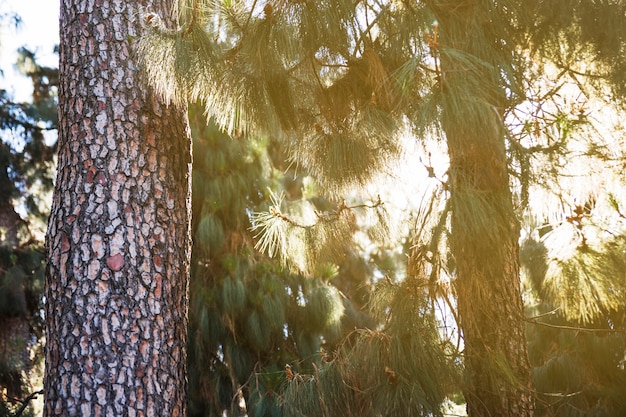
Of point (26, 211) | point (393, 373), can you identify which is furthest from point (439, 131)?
point (26, 211)

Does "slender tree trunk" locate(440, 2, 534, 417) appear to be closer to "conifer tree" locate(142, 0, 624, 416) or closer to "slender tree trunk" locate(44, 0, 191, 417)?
"conifer tree" locate(142, 0, 624, 416)

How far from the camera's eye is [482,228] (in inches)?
85.2

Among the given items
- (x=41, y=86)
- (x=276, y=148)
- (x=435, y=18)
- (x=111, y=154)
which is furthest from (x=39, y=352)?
(x=435, y=18)

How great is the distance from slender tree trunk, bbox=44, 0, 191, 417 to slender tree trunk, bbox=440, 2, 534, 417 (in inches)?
37.8

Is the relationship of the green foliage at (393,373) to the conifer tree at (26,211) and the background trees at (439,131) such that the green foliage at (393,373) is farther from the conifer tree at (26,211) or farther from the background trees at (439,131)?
the conifer tree at (26,211)

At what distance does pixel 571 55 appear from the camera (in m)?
2.83

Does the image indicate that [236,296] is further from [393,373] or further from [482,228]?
[482,228]

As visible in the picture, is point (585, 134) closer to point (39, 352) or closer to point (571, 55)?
point (571, 55)

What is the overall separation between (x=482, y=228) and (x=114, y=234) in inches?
45.8

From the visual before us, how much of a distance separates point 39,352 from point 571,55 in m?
5.51

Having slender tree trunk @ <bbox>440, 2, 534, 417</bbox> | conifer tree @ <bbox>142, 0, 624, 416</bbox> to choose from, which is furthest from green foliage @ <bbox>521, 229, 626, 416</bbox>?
conifer tree @ <bbox>142, 0, 624, 416</bbox>

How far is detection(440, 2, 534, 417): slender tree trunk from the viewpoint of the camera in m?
2.08

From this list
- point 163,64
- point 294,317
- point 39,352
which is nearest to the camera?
point 163,64

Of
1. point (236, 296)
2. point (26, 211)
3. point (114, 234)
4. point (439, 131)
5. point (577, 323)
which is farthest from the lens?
point (26, 211)
